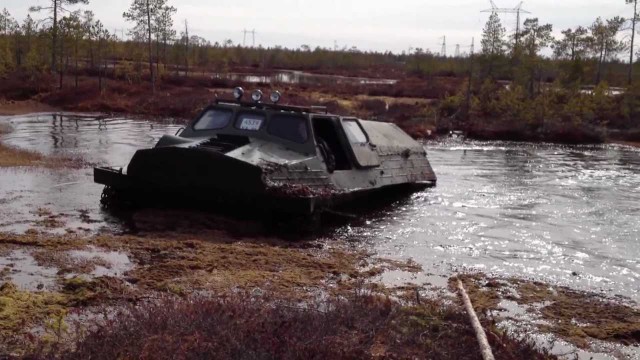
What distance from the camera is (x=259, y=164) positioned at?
32.9 ft

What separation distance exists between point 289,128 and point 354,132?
1.94 m

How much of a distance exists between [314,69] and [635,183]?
63986 millimetres

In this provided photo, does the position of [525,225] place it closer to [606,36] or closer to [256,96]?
[256,96]

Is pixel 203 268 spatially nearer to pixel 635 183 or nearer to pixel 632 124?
pixel 635 183

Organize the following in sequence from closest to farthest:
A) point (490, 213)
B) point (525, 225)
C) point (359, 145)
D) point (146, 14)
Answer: point (525, 225) < point (359, 145) < point (490, 213) < point (146, 14)

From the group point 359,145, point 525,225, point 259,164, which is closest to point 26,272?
point 259,164

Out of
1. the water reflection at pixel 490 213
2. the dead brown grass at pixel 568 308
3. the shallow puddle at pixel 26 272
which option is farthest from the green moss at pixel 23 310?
the dead brown grass at pixel 568 308

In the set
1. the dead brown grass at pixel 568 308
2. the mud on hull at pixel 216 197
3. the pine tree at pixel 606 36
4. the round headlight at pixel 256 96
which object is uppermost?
the pine tree at pixel 606 36

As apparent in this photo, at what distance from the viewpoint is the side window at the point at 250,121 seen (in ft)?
38.7

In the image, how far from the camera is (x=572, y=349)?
6285mm

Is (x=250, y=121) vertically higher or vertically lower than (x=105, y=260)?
higher

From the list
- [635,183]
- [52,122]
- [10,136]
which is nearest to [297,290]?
[635,183]

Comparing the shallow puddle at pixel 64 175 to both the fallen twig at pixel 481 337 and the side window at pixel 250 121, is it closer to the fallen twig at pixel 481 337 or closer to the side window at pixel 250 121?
the side window at pixel 250 121

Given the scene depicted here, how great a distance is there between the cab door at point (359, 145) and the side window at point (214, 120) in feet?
7.26
